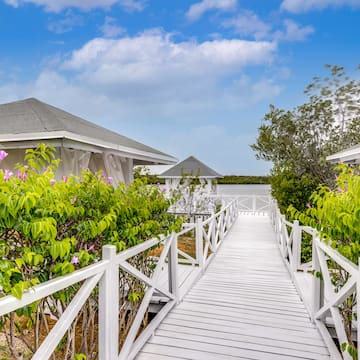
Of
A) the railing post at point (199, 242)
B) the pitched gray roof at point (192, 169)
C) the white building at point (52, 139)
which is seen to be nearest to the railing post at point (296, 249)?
the railing post at point (199, 242)

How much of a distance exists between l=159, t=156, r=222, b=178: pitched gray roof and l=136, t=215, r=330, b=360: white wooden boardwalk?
11.5m

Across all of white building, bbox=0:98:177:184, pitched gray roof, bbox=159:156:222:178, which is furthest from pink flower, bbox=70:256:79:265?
pitched gray roof, bbox=159:156:222:178

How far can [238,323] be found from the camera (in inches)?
140

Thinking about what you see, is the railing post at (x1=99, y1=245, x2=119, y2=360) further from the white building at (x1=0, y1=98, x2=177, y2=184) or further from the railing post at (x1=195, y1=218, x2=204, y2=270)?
the railing post at (x1=195, y1=218, x2=204, y2=270)

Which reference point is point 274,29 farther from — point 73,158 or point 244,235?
point 73,158

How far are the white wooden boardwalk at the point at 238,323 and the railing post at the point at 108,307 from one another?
2.17 feet

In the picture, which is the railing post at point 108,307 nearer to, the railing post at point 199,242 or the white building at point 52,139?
the white building at point 52,139

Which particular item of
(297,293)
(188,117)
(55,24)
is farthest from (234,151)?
(297,293)

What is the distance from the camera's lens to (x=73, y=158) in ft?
17.0

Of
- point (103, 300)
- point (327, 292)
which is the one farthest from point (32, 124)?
point (327, 292)

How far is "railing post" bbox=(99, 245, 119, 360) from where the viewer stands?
Result: 224 cm

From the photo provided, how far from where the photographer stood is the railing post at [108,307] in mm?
2236

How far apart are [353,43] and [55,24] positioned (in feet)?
32.9

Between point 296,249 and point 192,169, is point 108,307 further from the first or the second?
point 192,169
